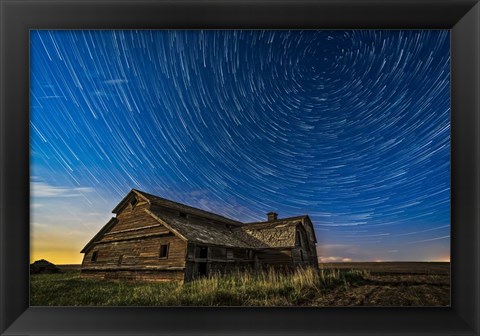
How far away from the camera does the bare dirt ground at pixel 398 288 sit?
4.23 metres

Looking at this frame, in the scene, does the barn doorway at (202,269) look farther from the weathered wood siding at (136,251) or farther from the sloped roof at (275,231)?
the sloped roof at (275,231)

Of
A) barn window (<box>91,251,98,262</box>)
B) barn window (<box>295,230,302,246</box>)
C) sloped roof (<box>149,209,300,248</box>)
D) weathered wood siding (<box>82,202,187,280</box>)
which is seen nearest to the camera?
weathered wood siding (<box>82,202,187,280</box>)

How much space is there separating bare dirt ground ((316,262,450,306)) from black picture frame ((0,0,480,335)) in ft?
2.28

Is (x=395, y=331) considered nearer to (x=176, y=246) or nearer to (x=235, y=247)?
(x=176, y=246)

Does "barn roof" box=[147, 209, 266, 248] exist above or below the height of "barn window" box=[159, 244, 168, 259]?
above

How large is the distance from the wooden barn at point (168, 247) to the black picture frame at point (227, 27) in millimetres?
6006

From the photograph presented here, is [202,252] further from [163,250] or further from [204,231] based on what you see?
A: [163,250]

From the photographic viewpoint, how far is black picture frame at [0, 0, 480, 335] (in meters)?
3.47

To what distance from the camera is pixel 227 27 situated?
3627 mm

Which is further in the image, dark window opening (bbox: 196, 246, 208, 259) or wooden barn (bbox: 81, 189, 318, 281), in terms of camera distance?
dark window opening (bbox: 196, 246, 208, 259)

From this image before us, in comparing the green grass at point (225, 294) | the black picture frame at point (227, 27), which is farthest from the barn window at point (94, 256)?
the black picture frame at point (227, 27)

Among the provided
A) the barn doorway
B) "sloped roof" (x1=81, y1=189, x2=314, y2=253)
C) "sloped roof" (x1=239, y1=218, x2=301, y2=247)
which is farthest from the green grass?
"sloped roof" (x1=239, y1=218, x2=301, y2=247)

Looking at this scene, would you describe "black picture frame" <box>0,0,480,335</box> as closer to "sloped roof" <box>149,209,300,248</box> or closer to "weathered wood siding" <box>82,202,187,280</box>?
"weathered wood siding" <box>82,202,187,280</box>
